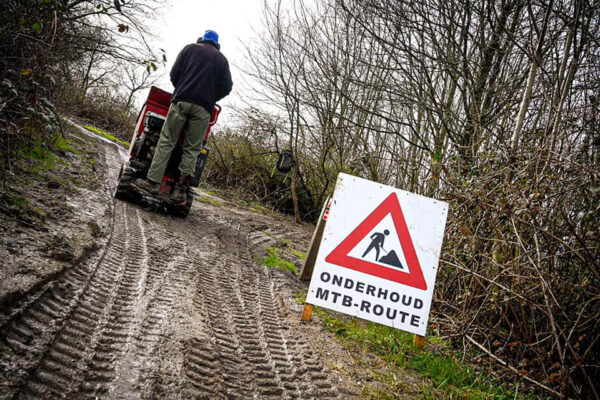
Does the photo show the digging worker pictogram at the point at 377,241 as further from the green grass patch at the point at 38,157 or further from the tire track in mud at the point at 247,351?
the green grass patch at the point at 38,157

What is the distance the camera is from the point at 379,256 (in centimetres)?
271

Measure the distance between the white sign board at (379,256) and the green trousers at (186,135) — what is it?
9.13 ft

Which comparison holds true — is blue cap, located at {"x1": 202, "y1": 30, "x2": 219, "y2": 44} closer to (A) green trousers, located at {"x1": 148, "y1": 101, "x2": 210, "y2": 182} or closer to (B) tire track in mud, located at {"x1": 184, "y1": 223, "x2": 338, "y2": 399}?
(A) green trousers, located at {"x1": 148, "y1": 101, "x2": 210, "y2": 182}

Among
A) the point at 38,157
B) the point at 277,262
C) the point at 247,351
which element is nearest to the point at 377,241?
the point at 247,351

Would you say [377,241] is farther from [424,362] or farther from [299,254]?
[299,254]

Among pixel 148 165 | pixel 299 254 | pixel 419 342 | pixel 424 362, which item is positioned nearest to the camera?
pixel 424 362

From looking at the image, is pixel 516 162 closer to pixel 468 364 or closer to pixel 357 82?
pixel 468 364

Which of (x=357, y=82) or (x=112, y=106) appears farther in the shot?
(x=112, y=106)

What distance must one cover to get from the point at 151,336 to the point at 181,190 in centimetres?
327

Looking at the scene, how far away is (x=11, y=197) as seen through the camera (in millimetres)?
2988

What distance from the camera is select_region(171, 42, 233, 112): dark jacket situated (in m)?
4.64

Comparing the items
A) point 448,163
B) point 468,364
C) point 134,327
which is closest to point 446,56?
point 448,163

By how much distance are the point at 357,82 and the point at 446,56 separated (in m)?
1.35

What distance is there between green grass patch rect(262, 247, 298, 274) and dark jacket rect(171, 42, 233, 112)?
2217mm
